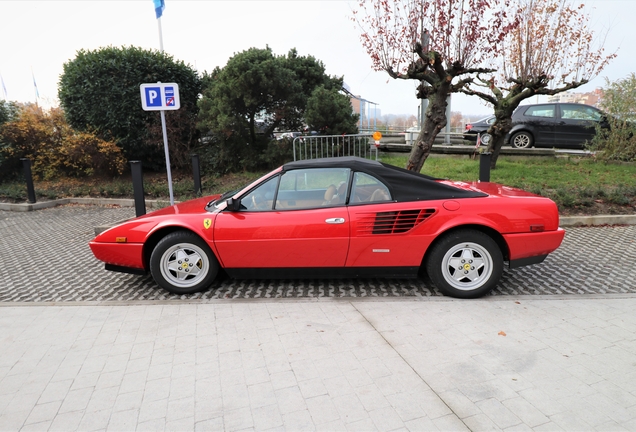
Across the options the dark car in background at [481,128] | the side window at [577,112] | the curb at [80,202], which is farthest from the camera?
the dark car in background at [481,128]

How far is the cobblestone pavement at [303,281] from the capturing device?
15.5 ft

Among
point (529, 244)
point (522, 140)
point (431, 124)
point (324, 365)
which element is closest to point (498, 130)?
point (431, 124)

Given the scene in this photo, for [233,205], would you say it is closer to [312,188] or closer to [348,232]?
[312,188]

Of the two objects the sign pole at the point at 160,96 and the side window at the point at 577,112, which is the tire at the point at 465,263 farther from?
the side window at the point at 577,112

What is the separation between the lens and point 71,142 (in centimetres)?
1266

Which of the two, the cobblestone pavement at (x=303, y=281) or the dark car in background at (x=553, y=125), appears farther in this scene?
the dark car in background at (x=553, y=125)

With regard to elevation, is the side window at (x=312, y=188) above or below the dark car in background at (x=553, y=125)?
below

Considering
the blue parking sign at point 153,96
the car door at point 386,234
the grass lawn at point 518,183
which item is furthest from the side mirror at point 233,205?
the grass lawn at point 518,183

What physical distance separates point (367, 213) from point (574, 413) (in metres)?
2.40

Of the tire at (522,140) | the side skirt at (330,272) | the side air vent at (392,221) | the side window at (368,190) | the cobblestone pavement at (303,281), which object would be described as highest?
the tire at (522,140)

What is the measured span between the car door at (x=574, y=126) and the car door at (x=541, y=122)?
0.19m

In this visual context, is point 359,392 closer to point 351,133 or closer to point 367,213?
point 367,213

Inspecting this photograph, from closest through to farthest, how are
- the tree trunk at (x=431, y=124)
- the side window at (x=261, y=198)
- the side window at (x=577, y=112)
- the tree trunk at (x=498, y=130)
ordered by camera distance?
the side window at (x=261, y=198) < the tree trunk at (x=431, y=124) < the tree trunk at (x=498, y=130) < the side window at (x=577, y=112)

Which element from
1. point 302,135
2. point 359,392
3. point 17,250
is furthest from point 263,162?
point 359,392
